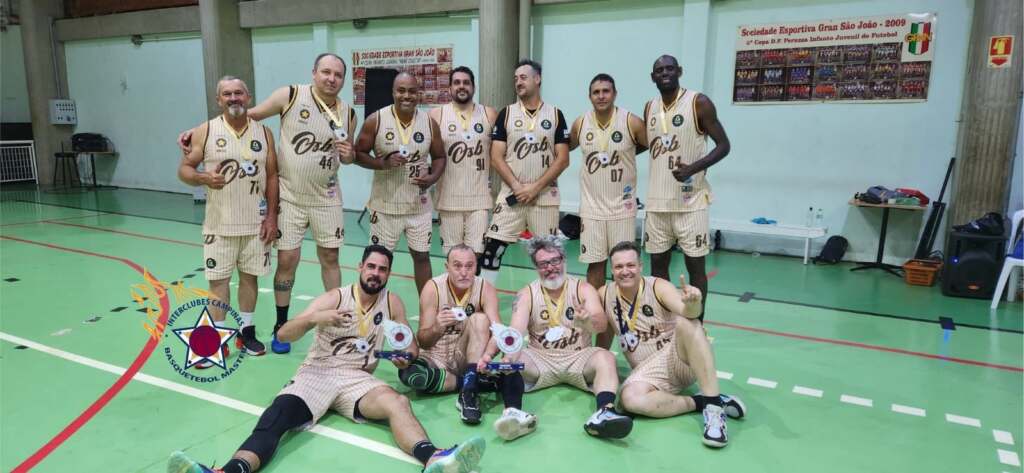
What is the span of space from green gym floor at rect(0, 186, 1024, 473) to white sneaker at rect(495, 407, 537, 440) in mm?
77

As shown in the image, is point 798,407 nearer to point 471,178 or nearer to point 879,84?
point 471,178

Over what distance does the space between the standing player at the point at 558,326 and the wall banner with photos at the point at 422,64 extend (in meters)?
7.38

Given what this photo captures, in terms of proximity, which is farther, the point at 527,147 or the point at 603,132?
the point at 527,147

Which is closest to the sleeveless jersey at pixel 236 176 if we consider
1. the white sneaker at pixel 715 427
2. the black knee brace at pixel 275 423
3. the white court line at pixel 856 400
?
the black knee brace at pixel 275 423

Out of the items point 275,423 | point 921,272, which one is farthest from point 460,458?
point 921,272

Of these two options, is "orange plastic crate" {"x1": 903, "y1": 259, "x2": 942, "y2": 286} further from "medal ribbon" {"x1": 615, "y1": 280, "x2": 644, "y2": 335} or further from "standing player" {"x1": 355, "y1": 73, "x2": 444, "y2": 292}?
"standing player" {"x1": 355, "y1": 73, "x2": 444, "y2": 292}

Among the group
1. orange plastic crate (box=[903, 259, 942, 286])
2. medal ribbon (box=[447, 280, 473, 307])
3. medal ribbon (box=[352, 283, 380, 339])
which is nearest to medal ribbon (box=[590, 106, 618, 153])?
medal ribbon (box=[447, 280, 473, 307])

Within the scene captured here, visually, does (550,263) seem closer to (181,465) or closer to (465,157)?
(465,157)

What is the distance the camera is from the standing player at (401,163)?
4965 millimetres

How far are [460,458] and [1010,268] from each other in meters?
5.97

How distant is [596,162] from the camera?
193 inches

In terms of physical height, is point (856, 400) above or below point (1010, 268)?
below

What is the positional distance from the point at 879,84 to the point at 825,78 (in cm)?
60

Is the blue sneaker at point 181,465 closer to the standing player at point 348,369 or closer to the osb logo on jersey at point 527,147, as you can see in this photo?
the standing player at point 348,369
